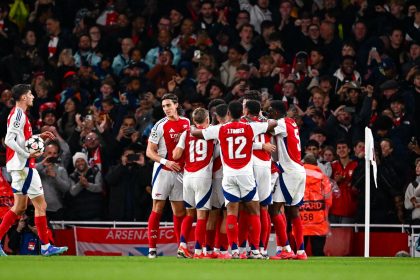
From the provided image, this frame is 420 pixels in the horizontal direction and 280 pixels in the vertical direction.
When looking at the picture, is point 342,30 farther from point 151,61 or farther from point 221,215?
point 221,215

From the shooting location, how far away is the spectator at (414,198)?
22.5 metres

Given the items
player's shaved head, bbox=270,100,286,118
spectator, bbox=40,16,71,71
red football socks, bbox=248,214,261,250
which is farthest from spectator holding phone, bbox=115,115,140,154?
red football socks, bbox=248,214,261,250

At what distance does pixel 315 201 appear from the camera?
22047mm

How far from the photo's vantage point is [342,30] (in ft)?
92.2

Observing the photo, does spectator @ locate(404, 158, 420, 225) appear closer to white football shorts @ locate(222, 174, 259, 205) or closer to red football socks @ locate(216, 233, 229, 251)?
red football socks @ locate(216, 233, 229, 251)

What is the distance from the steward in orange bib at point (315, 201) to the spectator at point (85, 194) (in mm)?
4512

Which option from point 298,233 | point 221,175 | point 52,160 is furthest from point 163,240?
point 298,233

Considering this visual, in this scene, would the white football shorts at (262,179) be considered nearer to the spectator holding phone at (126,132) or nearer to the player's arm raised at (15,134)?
the player's arm raised at (15,134)

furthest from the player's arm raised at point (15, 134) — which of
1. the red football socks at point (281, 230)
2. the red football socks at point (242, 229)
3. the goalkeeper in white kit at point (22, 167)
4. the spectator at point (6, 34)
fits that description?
the spectator at point (6, 34)

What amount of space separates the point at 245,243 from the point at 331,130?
5.63m

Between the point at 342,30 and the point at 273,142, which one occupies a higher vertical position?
the point at 342,30

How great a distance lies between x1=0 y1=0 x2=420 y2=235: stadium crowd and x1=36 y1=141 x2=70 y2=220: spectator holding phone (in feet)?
0.08

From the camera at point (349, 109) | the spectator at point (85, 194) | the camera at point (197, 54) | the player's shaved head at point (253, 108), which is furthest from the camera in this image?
the camera at point (197, 54)

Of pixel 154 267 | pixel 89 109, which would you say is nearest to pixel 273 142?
pixel 154 267
